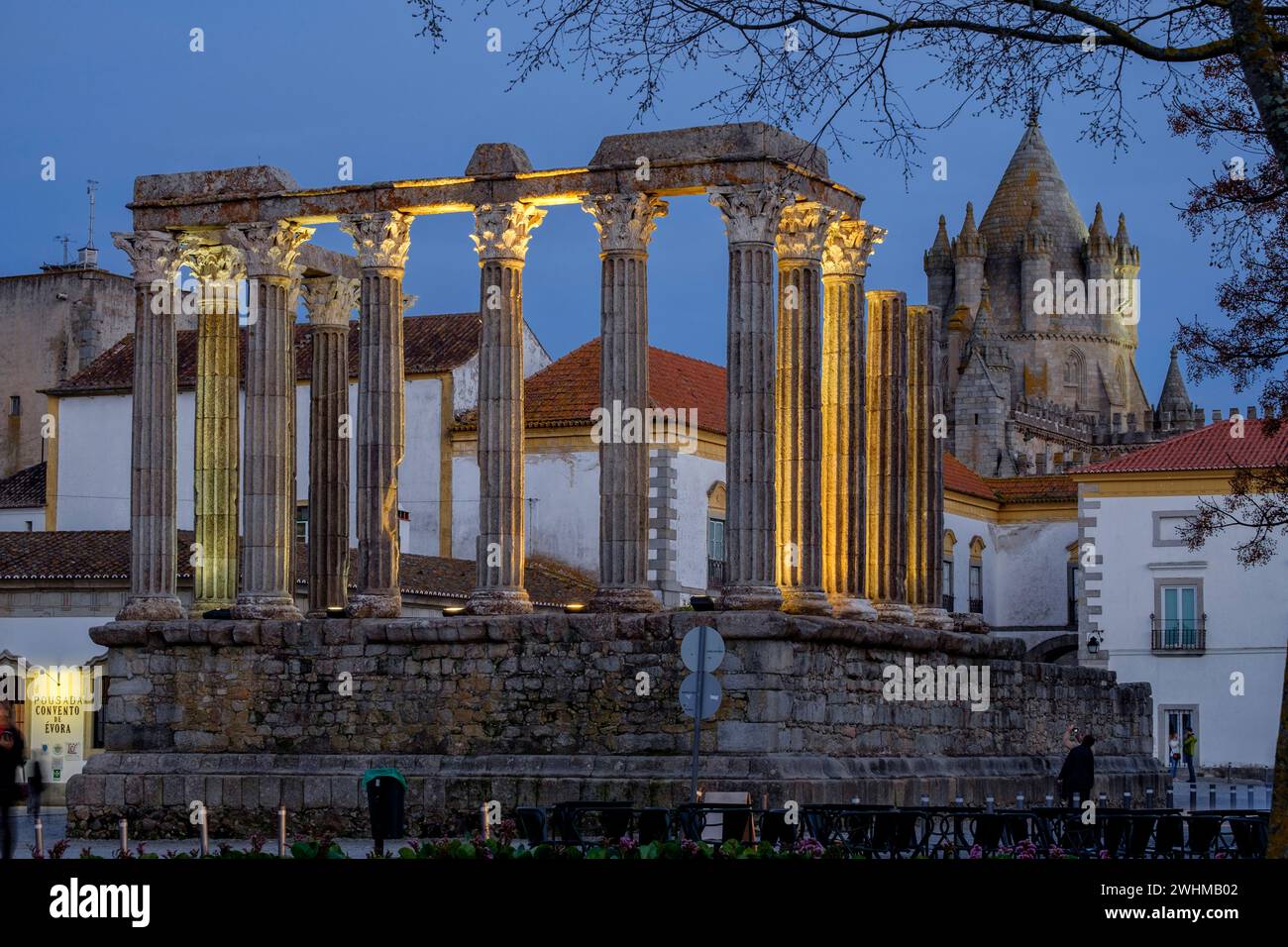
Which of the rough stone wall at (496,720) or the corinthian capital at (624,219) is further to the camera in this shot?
the corinthian capital at (624,219)

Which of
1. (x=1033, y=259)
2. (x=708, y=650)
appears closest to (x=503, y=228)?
(x=708, y=650)

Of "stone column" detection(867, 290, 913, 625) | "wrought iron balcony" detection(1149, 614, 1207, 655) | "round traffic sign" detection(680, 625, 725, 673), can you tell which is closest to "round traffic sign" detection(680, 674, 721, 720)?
"round traffic sign" detection(680, 625, 725, 673)

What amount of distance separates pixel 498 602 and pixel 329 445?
549cm

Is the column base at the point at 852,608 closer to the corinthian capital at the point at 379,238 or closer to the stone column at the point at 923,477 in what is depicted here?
the stone column at the point at 923,477

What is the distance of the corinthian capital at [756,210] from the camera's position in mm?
31844

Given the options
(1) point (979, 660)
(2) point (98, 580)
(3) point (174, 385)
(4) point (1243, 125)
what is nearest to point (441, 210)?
(3) point (174, 385)

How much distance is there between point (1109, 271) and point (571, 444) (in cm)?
7587

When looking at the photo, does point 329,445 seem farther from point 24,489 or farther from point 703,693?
point 24,489

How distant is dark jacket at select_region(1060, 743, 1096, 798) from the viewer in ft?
109

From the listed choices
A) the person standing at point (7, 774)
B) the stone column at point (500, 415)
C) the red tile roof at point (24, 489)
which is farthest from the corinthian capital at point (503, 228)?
the red tile roof at point (24, 489)

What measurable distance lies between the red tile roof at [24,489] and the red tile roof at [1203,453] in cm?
2591

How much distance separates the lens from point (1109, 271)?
124 m

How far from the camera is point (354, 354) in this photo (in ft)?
173

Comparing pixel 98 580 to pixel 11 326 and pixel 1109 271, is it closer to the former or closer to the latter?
pixel 11 326
